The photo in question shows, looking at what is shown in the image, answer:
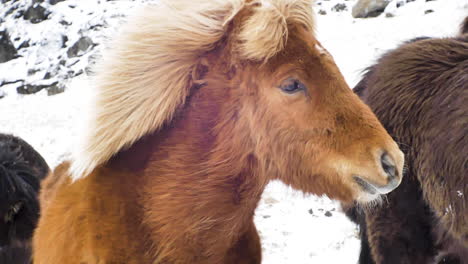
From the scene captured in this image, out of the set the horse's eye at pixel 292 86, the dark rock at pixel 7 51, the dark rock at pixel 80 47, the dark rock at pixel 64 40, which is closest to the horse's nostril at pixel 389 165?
the horse's eye at pixel 292 86

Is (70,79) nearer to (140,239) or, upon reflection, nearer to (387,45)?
(387,45)

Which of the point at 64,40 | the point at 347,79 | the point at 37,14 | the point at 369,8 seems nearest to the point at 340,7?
the point at 369,8

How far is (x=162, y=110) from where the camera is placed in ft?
5.87

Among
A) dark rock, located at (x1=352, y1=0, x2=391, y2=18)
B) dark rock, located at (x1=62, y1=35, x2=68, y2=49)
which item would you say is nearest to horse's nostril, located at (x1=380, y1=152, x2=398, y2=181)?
dark rock, located at (x1=352, y1=0, x2=391, y2=18)

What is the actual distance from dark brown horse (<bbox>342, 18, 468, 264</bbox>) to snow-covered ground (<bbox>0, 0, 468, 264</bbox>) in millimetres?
798

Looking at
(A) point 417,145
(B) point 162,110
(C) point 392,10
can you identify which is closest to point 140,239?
(B) point 162,110

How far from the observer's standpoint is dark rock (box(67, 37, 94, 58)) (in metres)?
16.8

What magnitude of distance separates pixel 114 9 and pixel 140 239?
1753cm

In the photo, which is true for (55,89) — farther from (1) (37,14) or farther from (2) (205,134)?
(2) (205,134)

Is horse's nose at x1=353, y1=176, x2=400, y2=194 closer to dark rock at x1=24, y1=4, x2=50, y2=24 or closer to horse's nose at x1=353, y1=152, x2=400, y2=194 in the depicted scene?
horse's nose at x1=353, y1=152, x2=400, y2=194

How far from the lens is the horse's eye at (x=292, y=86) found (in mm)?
1747

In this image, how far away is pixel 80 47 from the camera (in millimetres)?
16859

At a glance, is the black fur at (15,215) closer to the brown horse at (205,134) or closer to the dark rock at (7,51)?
the brown horse at (205,134)

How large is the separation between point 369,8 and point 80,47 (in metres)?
10.2
